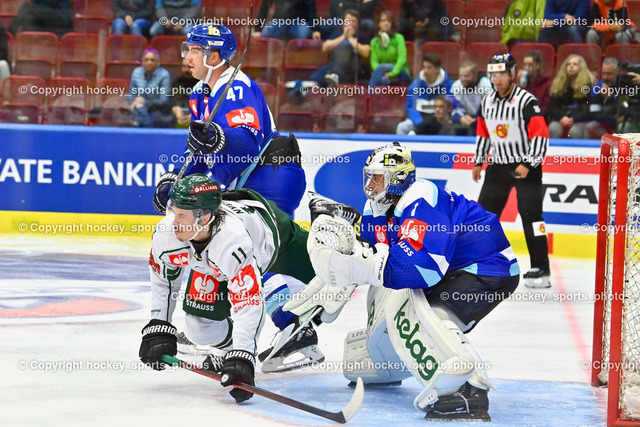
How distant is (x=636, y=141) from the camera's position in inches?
135

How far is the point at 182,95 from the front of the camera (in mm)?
8180

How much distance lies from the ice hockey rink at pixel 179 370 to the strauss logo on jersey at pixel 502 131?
1078mm

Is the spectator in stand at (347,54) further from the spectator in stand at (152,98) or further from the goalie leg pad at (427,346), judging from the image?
the goalie leg pad at (427,346)

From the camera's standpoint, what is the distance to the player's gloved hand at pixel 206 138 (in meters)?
4.04

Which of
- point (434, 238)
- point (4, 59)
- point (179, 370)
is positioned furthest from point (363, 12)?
point (434, 238)

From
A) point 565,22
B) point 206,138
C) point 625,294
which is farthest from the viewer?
point 565,22

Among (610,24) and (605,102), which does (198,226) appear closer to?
(605,102)

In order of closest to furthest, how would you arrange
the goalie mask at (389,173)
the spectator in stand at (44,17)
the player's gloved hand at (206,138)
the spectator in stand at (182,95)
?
1. the goalie mask at (389,173)
2. the player's gloved hand at (206,138)
3. the spectator in stand at (182,95)
4. the spectator in stand at (44,17)

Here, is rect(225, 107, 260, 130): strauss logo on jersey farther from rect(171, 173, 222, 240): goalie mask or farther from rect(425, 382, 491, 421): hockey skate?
rect(425, 382, 491, 421): hockey skate

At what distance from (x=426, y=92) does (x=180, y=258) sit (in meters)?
4.49

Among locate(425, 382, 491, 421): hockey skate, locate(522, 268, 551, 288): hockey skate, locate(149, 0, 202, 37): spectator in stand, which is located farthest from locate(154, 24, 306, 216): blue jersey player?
locate(149, 0, 202, 37): spectator in stand

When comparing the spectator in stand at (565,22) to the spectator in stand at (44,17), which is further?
the spectator in stand at (44,17)

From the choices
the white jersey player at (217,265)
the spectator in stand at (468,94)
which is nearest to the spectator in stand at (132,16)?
the spectator in stand at (468,94)

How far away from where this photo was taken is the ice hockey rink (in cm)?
345
